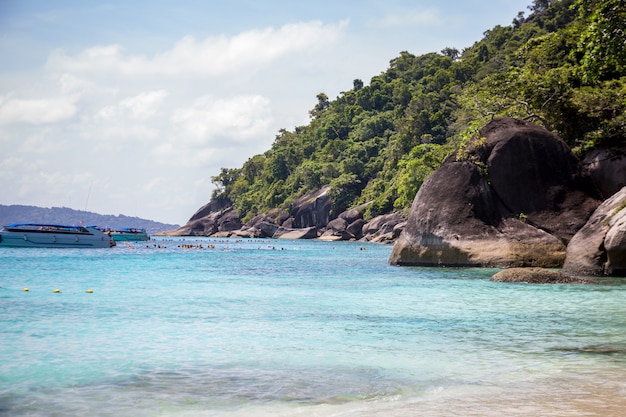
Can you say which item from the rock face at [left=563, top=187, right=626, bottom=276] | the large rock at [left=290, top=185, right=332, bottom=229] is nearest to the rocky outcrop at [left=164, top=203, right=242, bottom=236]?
the large rock at [left=290, top=185, right=332, bottom=229]

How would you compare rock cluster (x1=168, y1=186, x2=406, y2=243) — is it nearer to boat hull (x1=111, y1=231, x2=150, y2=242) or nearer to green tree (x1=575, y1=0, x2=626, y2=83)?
boat hull (x1=111, y1=231, x2=150, y2=242)

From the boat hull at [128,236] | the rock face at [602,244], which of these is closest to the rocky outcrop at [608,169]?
the rock face at [602,244]

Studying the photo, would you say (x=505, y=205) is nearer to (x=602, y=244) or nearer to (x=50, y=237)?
(x=602, y=244)

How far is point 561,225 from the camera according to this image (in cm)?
2392

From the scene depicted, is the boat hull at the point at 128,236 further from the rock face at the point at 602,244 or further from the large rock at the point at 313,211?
the rock face at the point at 602,244

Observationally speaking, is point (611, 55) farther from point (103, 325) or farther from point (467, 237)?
point (103, 325)

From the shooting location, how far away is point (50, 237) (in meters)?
51.2

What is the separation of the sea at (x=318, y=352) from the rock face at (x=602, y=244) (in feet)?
4.78

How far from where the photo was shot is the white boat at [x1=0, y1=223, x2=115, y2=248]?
167 feet

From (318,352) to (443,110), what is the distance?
77.3 meters

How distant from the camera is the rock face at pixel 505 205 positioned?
2339cm

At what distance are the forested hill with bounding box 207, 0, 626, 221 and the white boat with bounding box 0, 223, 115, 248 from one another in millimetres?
31075

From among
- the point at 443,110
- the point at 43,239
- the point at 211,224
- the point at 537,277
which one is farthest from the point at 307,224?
the point at 537,277

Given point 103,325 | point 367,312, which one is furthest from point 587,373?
point 103,325
